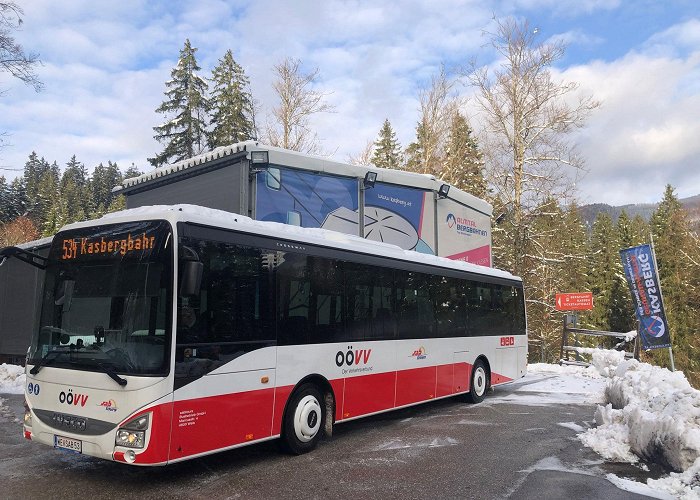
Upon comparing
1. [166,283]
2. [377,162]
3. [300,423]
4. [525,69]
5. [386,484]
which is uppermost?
[377,162]

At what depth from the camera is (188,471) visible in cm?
655

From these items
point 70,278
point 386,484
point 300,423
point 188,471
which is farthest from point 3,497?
point 386,484

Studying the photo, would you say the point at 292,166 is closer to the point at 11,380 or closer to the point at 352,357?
the point at 352,357

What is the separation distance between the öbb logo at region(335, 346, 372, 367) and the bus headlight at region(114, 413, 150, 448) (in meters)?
3.19

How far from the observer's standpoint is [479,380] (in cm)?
1230

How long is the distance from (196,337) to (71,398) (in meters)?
1.46

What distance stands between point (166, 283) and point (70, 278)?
1.47 metres

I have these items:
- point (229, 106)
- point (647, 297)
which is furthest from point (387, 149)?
point (647, 297)

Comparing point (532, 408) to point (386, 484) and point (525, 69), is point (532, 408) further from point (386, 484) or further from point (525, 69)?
point (525, 69)

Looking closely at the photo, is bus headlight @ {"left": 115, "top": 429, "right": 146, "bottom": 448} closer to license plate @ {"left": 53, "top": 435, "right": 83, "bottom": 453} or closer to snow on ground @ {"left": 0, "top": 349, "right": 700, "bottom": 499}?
license plate @ {"left": 53, "top": 435, "right": 83, "bottom": 453}

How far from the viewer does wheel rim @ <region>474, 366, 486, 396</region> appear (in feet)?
39.8

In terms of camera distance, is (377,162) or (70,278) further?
(377,162)

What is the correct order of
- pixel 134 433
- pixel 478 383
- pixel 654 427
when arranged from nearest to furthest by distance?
pixel 134 433 < pixel 654 427 < pixel 478 383

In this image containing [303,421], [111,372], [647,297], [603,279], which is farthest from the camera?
[603,279]
